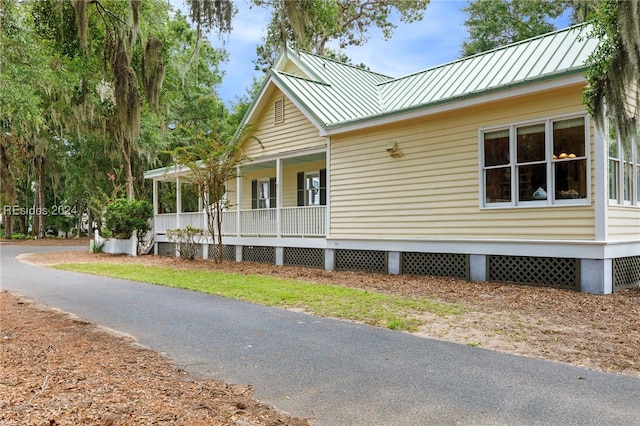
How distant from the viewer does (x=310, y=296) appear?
8844 millimetres

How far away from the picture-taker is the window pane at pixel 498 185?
9953mm

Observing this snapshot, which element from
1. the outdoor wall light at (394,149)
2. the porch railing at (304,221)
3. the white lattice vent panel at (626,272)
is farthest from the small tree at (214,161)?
the white lattice vent panel at (626,272)

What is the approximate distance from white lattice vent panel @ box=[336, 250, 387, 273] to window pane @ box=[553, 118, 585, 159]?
15.7 feet

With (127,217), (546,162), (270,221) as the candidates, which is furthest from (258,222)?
(546,162)

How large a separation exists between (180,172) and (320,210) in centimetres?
732

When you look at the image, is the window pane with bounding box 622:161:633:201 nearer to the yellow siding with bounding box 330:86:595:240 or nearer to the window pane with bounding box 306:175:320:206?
the yellow siding with bounding box 330:86:595:240

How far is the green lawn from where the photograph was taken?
7125 millimetres

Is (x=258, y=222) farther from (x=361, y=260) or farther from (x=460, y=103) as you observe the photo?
(x=460, y=103)

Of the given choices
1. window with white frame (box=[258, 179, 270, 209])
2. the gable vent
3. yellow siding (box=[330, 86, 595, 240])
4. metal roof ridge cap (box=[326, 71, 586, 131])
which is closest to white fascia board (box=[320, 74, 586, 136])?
metal roof ridge cap (box=[326, 71, 586, 131])

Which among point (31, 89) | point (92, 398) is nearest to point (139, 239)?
point (31, 89)

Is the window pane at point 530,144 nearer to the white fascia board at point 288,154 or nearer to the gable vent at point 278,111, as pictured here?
the white fascia board at point 288,154

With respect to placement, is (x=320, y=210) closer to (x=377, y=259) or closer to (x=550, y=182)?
(x=377, y=259)

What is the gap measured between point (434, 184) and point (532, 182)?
86.7 inches

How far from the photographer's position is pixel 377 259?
40.7 feet
